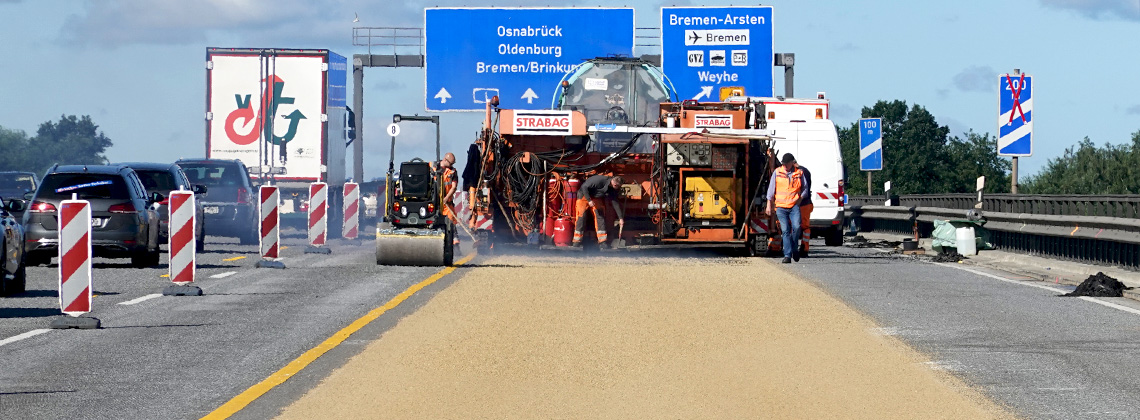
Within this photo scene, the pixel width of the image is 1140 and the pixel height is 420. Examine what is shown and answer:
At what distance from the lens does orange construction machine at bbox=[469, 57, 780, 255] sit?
81.9ft

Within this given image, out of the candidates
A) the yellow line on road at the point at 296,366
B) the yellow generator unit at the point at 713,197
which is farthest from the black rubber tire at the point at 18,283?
the yellow generator unit at the point at 713,197

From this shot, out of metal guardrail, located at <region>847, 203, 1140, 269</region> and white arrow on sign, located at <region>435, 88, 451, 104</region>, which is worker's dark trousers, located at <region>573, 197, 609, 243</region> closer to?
metal guardrail, located at <region>847, 203, 1140, 269</region>

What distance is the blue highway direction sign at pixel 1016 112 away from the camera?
24.1 metres

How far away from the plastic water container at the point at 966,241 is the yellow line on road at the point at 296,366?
11.6 meters

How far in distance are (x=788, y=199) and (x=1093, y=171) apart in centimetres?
9530

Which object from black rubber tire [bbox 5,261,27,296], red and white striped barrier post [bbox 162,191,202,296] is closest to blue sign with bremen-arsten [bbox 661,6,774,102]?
red and white striped barrier post [bbox 162,191,202,296]

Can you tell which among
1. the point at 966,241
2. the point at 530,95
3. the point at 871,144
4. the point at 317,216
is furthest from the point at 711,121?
the point at 871,144

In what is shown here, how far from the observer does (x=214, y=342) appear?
12266mm

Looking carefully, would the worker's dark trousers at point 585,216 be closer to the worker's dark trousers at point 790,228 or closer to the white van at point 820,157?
the worker's dark trousers at point 790,228

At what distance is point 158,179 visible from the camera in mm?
27031

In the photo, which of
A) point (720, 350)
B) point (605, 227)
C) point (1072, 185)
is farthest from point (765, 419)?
point (1072, 185)

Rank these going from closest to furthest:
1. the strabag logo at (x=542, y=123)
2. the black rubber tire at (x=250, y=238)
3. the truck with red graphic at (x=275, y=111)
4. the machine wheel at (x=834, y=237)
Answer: the strabag logo at (x=542, y=123)
the machine wheel at (x=834, y=237)
the black rubber tire at (x=250, y=238)
the truck with red graphic at (x=275, y=111)

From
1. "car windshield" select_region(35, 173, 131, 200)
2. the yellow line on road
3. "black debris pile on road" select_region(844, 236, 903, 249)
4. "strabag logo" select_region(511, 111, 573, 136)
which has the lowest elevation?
the yellow line on road

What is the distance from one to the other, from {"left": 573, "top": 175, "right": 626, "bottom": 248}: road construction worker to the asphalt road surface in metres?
3.76
